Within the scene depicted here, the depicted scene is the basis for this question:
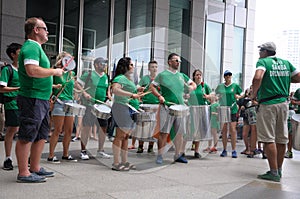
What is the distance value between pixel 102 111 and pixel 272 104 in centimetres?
246

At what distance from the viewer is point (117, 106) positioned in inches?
210

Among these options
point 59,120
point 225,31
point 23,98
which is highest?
point 225,31

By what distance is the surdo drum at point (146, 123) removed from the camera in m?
5.45

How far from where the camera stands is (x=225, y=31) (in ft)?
49.0

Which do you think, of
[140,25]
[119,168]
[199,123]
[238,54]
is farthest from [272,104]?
[238,54]

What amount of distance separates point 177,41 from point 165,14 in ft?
3.49

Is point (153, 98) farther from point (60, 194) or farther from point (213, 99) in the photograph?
point (60, 194)

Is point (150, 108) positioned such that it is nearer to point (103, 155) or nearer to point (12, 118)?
point (103, 155)

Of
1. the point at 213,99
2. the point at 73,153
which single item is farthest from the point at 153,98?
the point at 73,153

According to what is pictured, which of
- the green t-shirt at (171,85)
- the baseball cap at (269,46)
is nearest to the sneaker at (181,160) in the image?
the green t-shirt at (171,85)

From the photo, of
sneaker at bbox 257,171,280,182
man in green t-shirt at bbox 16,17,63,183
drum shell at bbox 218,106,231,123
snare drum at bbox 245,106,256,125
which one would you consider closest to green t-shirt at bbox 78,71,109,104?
man in green t-shirt at bbox 16,17,63,183

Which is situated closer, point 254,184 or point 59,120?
point 254,184

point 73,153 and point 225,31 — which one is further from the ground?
point 225,31

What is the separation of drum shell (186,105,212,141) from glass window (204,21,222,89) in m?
7.03
